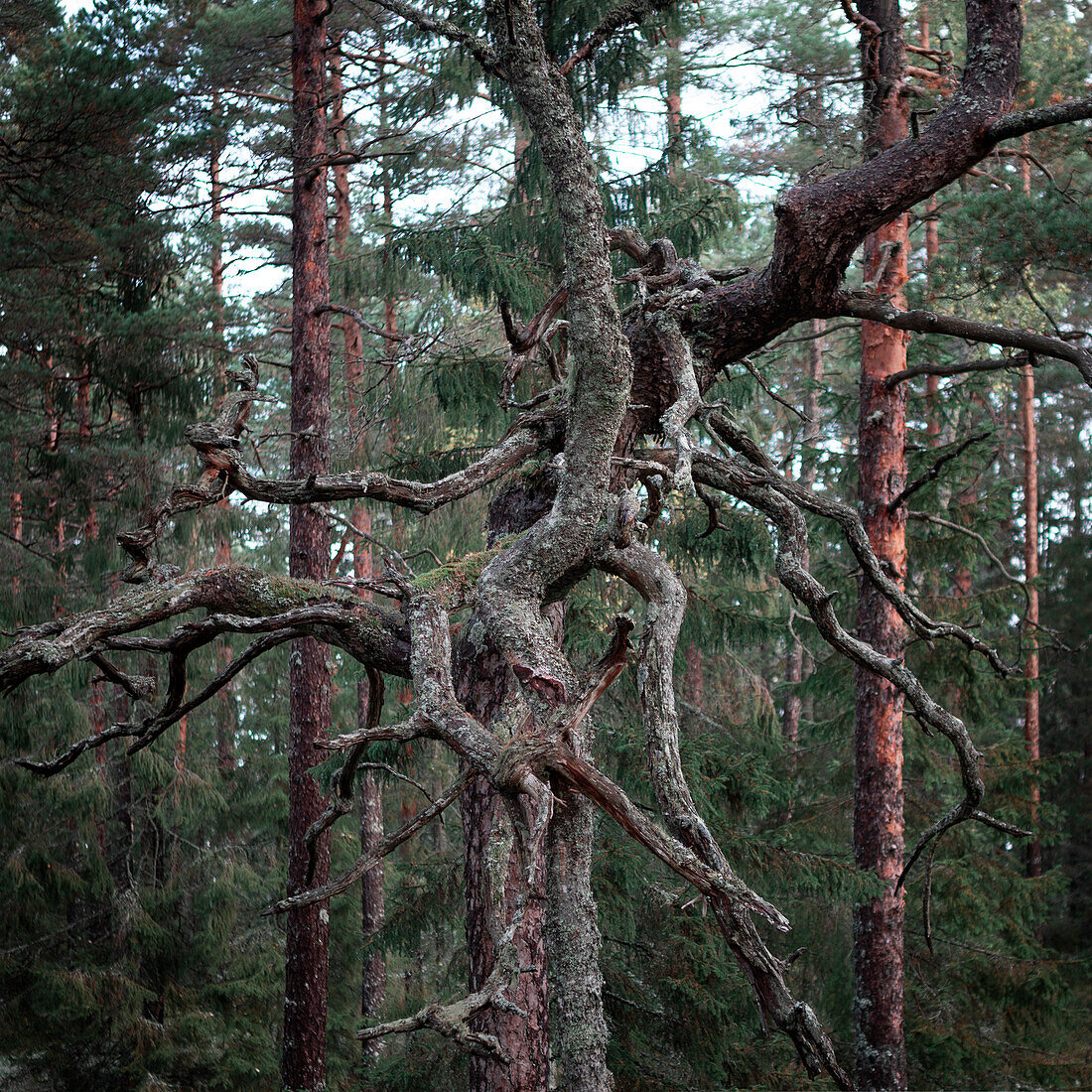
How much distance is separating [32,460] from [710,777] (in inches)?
357

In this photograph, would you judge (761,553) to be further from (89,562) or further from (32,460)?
(32,460)

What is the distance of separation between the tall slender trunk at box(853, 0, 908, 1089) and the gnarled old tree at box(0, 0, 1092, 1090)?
2.97 m

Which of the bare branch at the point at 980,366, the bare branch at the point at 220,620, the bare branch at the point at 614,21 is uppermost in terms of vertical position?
the bare branch at the point at 614,21

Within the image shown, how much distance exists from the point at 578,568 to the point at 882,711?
4395 mm

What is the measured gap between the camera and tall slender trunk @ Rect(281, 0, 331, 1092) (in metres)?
7.06

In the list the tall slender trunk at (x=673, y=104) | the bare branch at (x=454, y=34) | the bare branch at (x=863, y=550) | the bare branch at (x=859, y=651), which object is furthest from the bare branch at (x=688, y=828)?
the tall slender trunk at (x=673, y=104)

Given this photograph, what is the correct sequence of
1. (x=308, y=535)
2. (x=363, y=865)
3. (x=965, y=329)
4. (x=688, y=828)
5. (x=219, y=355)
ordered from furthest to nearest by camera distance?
(x=219, y=355)
(x=308, y=535)
(x=965, y=329)
(x=363, y=865)
(x=688, y=828)

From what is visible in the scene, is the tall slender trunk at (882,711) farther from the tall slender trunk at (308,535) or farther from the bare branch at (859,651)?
the tall slender trunk at (308,535)

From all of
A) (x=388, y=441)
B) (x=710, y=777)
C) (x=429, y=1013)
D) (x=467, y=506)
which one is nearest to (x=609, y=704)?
(x=710, y=777)

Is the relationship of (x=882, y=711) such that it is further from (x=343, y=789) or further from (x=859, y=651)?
(x=343, y=789)

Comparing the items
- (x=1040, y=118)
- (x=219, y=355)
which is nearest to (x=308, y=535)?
(x=219, y=355)

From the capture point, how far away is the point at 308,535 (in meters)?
7.38

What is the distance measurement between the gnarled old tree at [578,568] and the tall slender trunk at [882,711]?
2.97m

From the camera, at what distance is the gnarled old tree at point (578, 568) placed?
7.59 ft
